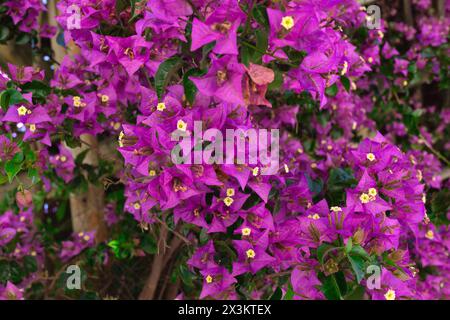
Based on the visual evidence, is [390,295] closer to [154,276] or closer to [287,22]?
[287,22]

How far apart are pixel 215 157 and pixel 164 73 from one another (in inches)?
7.9

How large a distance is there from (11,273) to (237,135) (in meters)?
1.01

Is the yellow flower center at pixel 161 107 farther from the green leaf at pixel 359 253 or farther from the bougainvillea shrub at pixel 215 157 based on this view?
the green leaf at pixel 359 253

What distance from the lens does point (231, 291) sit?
4.04ft

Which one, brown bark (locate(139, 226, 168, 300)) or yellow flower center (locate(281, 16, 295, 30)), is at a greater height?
yellow flower center (locate(281, 16, 295, 30))

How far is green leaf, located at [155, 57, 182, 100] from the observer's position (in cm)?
95

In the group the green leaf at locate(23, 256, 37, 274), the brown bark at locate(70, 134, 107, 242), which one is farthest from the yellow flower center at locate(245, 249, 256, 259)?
the brown bark at locate(70, 134, 107, 242)

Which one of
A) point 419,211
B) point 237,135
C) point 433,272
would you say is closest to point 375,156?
point 419,211

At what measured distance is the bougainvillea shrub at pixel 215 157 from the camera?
863 millimetres

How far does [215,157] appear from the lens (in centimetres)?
91

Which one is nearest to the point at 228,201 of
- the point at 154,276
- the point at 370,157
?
the point at 370,157

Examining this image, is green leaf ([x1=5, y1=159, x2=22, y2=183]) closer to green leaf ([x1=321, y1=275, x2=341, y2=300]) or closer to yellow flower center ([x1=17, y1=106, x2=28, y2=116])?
yellow flower center ([x1=17, y1=106, x2=28, y2=116])
